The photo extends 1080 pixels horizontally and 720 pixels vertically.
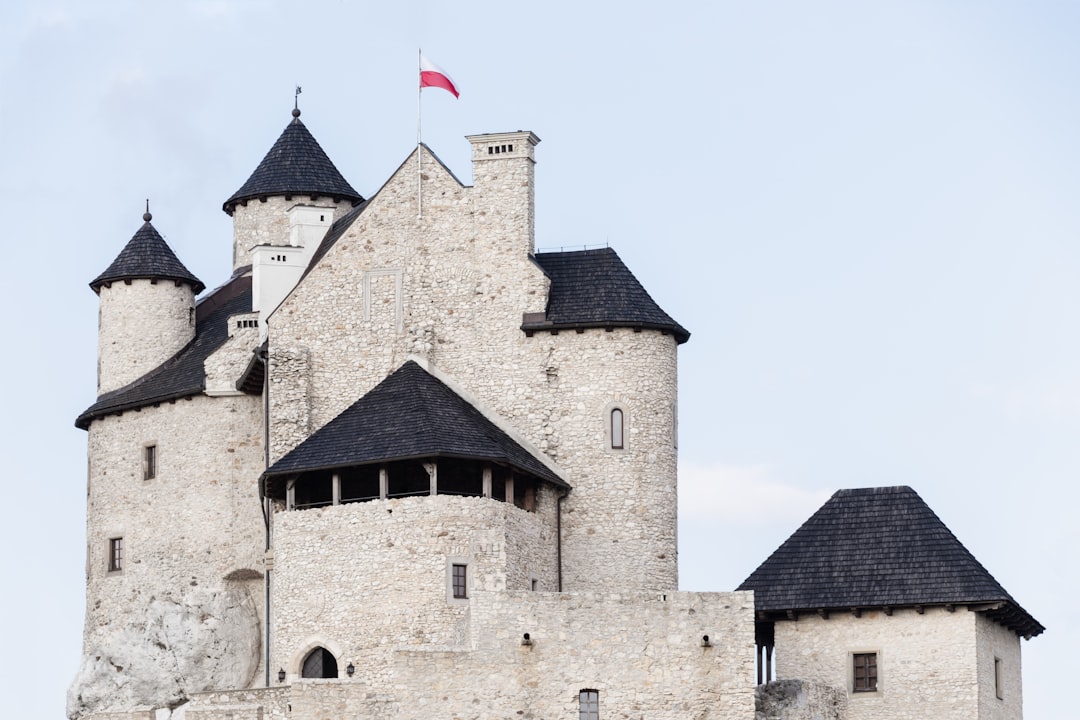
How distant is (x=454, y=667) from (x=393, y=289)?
14139 millimetres

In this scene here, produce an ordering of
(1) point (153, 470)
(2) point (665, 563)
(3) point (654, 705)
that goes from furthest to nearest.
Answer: (1) point (153, 470) < (2) point (665, 563) < (3) point (654, 705)

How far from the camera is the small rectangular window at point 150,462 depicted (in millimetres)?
76000

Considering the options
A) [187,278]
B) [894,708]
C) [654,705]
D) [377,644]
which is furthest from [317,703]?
[187,278]

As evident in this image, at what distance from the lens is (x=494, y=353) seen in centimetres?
7100

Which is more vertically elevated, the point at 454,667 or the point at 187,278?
the point at 187,278

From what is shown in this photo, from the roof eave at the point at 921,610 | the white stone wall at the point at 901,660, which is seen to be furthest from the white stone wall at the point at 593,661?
the white stone wall at the point at 901,660

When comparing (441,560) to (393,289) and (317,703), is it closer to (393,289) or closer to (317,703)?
(317,703)

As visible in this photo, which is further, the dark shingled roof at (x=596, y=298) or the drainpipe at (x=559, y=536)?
the dark shingled roof at (x=596, y=298)

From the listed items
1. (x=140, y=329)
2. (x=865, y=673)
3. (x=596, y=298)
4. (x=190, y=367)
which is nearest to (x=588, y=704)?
(x=865, y=673)

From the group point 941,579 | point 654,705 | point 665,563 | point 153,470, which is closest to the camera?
point 654,705

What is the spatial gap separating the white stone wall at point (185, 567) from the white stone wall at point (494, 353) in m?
4.33

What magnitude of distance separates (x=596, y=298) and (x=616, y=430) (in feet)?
12.0

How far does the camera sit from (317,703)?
62.1 meters

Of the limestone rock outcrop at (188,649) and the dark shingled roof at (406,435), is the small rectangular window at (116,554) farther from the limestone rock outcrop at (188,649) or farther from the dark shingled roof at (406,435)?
the dark shingled roof at (406,435)
